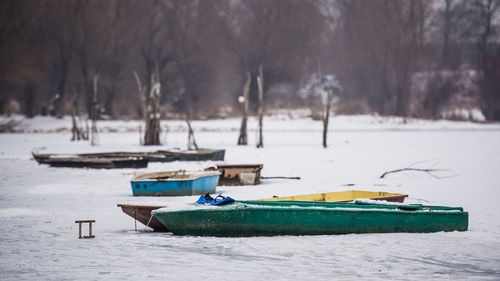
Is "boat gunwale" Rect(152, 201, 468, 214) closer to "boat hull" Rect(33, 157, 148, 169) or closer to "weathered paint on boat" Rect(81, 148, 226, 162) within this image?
"boat hull" Rect(33, 157, 148, 169)

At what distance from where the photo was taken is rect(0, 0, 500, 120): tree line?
1757 inches

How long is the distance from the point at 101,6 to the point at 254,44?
1124 cm

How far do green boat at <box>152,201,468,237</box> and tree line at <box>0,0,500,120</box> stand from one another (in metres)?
32.6

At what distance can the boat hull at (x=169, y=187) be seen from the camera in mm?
14430

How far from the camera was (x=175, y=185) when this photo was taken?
14.5 m

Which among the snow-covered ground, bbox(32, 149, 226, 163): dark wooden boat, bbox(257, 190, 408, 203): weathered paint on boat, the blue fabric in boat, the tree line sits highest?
the tree line

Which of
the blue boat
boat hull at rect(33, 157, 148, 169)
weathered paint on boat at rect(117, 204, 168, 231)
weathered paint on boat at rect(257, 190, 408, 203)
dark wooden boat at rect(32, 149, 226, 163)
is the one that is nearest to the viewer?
weathered paint on boat at rect(117, 204, 168, 231)

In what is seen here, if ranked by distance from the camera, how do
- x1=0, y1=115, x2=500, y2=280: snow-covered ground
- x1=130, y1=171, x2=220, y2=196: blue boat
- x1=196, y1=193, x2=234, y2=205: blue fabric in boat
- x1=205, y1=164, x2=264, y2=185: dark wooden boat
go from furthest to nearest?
x1=205, y1=164, x2=264, y2=185: dark wooden boat, x1=130, y1=171, x2=220, y2=196: blue boat, x1=196, y1=193, x2=234, y2=205: blue fabric in boat, x1=0, y1=115, x2=500, y2=280: snow-covered ground

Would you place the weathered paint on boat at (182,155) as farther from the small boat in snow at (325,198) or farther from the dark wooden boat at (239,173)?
the small boat in snow at (325,198)

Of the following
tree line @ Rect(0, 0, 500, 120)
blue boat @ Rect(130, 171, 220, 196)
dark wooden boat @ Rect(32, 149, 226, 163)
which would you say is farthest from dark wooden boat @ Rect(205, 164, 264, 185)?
tree line @ Rect(0, 0, 500, 120)

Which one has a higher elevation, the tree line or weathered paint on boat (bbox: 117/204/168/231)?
the tree line

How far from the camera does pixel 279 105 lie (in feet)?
163

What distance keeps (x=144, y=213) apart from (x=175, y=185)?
3.64 meters

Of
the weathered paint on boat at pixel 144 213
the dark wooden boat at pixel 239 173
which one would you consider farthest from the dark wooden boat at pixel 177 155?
the weathered paint on boat at pixel 144 213
